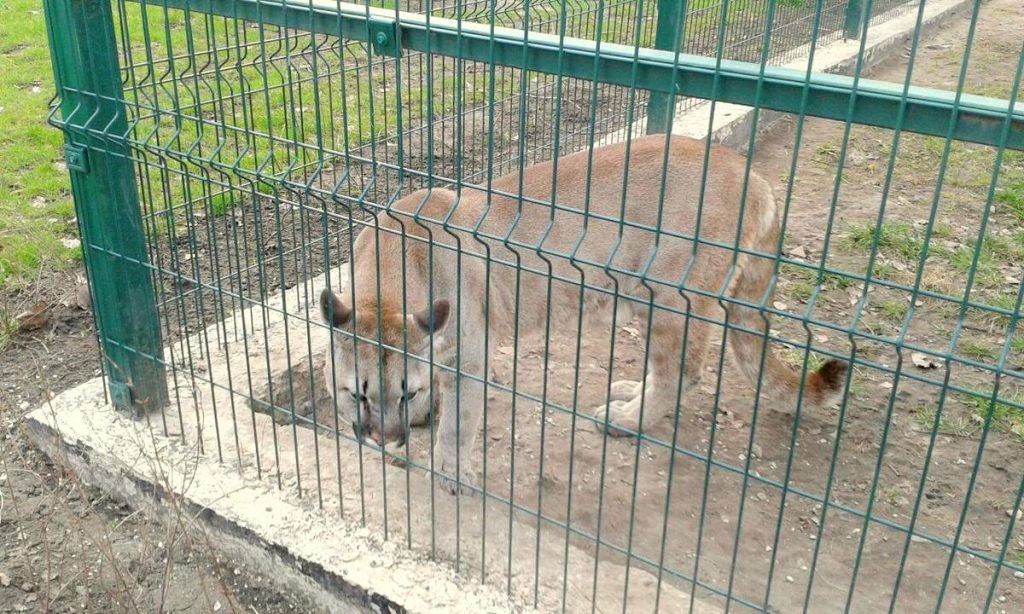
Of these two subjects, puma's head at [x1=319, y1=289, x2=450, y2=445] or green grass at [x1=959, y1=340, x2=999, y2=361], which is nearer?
puma's head at [x1=319, y1=289, x2=450, y2=445]

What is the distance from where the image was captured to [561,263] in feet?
16.2

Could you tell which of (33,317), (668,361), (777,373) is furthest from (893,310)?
(33,317)

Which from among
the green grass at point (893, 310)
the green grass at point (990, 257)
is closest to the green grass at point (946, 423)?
the green grass at point (893, 310)

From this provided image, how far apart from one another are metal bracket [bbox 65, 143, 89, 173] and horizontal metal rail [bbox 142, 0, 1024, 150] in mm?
845

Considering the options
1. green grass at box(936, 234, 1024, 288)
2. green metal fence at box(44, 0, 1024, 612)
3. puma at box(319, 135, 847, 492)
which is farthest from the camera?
green grass at box(936, 234, 1024, 288)

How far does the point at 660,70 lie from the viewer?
2.83 meters

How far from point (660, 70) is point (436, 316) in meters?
1.40

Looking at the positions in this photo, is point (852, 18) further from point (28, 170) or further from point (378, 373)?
point (378, 373)

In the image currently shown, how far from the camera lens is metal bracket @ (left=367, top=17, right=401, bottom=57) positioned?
10.8ft

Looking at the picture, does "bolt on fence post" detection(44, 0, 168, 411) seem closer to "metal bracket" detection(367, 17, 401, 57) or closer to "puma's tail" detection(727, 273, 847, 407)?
"metal bracket" detection(367, 17, 401, 57)

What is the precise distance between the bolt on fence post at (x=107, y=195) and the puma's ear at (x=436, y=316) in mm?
1307

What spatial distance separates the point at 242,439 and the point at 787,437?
2.90 m

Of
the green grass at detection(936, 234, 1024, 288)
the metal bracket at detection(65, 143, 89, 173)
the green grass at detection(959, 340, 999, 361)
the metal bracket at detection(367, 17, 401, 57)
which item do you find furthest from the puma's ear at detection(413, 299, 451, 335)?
the green grass at detection(936, 234, 1024, 288)

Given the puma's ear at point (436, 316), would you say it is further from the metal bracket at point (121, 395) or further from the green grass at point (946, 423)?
the green grass at point (946, 423)
